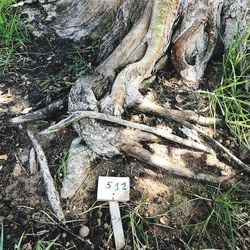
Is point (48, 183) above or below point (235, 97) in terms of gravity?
below

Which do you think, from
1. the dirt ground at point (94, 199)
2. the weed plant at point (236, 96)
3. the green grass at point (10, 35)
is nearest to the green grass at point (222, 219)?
the dirt ground at point (94, 199)

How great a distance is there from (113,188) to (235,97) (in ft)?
3.72

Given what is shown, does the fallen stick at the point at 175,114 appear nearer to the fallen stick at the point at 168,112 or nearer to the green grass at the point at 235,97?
the fallen stick at the point at 168,112

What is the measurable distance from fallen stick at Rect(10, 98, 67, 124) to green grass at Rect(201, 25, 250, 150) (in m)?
1.10

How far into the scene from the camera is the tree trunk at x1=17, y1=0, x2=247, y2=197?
101 inches

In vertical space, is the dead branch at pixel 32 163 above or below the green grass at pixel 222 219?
above

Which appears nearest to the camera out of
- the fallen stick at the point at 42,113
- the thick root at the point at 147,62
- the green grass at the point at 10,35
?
the thick root at the point at 147,62

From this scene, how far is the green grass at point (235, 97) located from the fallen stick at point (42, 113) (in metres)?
1.10

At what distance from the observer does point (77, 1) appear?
3.67 m

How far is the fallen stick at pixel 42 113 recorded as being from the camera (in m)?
2.82

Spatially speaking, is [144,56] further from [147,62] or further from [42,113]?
[42,113]

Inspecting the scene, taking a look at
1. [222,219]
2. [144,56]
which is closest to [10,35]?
[144,56]

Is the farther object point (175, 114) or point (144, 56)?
point (144, 56)

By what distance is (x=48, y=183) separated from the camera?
248cm
